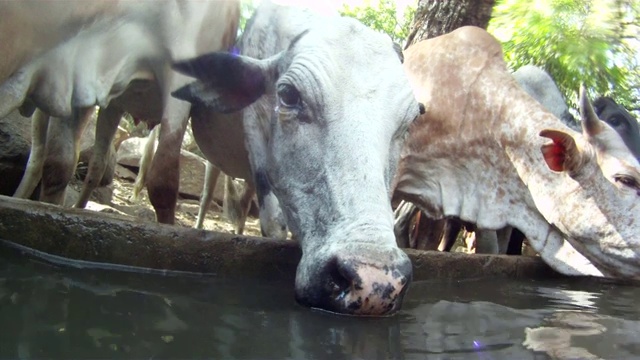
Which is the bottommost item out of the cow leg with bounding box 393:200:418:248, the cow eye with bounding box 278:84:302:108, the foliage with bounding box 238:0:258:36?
the cow leg with bounding box 393:200:418:248

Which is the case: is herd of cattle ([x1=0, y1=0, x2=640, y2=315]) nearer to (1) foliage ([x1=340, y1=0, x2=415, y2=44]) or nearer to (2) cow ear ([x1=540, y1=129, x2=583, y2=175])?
(2) cow ear ([x1=540, y1=129, x2=583, y2=175])

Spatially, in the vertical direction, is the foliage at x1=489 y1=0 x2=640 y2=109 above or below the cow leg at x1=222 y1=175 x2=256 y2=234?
above

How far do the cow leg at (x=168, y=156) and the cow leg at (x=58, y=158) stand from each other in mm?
770

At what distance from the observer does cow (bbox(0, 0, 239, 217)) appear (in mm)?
3539

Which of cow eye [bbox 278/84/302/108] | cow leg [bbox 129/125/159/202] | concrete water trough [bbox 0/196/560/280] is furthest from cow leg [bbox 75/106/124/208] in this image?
concrete water trough [bbox 0/196/560/280]

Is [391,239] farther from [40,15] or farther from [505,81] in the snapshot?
[505,81]

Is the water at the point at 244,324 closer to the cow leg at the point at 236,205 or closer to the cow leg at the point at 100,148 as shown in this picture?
the cow leg at the point at 100,148

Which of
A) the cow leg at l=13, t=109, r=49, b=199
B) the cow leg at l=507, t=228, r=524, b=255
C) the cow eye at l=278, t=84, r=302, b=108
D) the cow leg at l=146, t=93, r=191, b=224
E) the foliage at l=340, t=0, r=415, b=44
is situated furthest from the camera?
the foliage at l=340, t=0, r=415, b=44

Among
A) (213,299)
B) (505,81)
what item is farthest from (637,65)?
(213,299)

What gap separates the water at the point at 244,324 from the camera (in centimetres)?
193

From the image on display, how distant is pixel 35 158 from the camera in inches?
211

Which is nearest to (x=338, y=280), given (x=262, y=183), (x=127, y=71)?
(x=262, y=183)

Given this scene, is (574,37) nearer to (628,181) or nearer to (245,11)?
A: (628,181)

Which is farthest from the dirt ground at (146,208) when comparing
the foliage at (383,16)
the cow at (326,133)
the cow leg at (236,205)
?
the foliage at (383,16)
